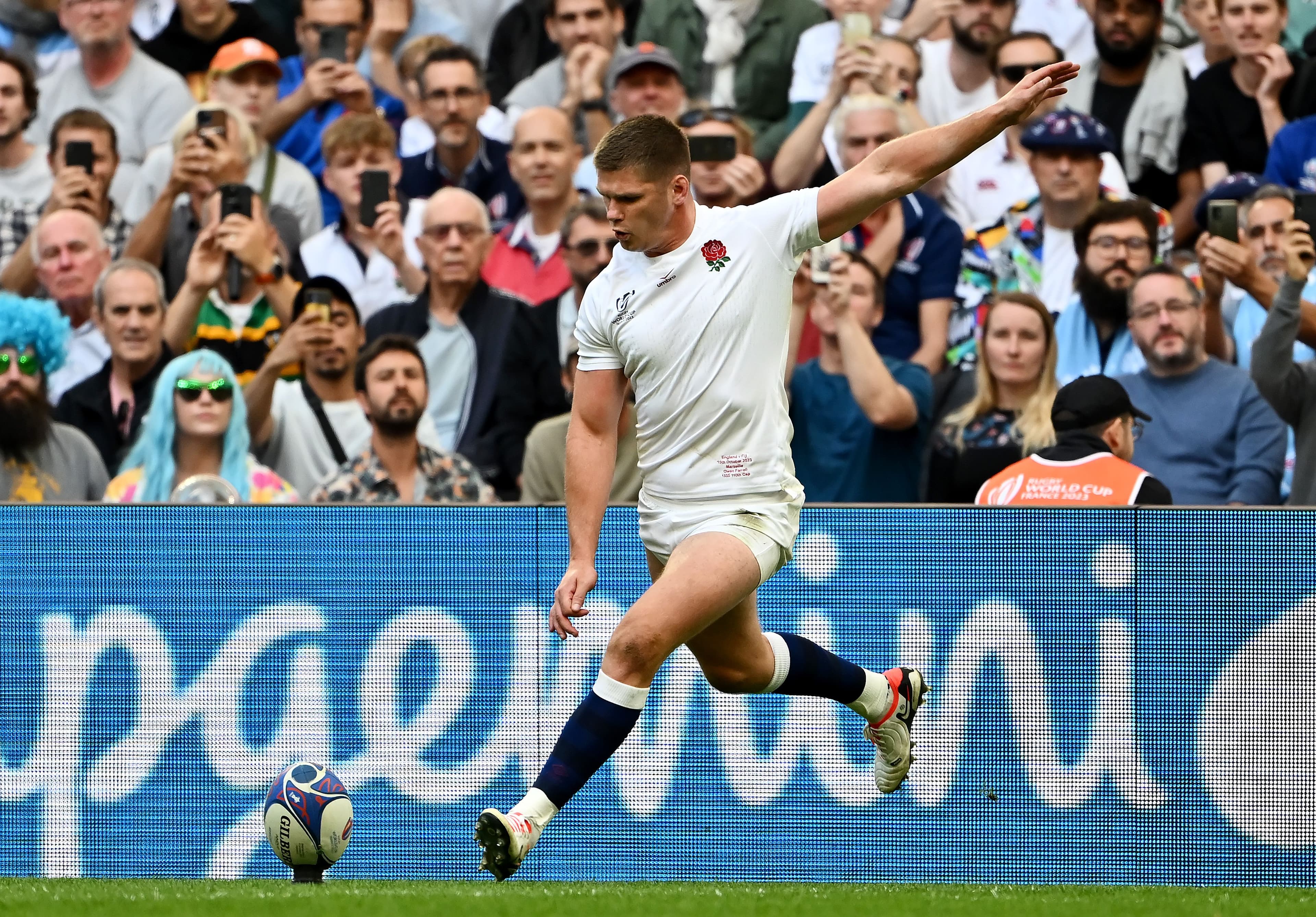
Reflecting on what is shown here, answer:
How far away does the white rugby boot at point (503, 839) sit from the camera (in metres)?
5.29

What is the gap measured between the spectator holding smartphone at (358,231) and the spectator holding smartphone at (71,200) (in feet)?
4.14

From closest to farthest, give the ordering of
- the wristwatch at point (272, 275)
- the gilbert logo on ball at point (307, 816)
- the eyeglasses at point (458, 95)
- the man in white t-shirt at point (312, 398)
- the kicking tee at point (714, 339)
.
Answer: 1. the kicking tee at point (714, 339)
2. the gilbert logo on ball at point (307, 816)
3. the man in white t-shirt at point (312, 398)
4. the wristwatch at point (272, 275)
5. the eyeglasses at point (458, 95)

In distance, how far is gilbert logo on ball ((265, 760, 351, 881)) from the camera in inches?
243

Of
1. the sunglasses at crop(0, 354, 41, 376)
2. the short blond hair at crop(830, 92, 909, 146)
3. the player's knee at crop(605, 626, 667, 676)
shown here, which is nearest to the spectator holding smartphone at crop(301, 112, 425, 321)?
the sunglasses at crop(0, 354, 41, 376)

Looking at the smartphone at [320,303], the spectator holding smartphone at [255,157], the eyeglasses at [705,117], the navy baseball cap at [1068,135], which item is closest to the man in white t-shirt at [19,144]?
the spectator holding smartphone at [255,157]

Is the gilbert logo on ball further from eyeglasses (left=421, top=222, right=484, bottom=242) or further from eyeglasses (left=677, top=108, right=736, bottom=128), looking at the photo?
eyeglasses (left=677, top=108, right=736, bottom=128)

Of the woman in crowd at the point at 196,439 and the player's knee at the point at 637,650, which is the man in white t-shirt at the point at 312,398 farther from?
the player's knee at the point at 637,650

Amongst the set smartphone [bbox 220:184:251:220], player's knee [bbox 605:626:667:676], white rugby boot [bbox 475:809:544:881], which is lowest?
white rugby boot [bbox 475:809:544:881]

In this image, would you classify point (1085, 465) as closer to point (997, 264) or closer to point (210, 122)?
point (997, 264)

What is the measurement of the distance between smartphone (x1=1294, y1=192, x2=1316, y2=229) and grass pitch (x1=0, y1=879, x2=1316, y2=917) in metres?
3.83

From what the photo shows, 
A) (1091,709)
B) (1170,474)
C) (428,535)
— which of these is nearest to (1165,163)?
(1170,474)

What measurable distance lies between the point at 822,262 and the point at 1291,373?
2452 millimetres

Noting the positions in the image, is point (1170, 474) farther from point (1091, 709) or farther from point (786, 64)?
point (786, 64)

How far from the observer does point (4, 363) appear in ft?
31.3
